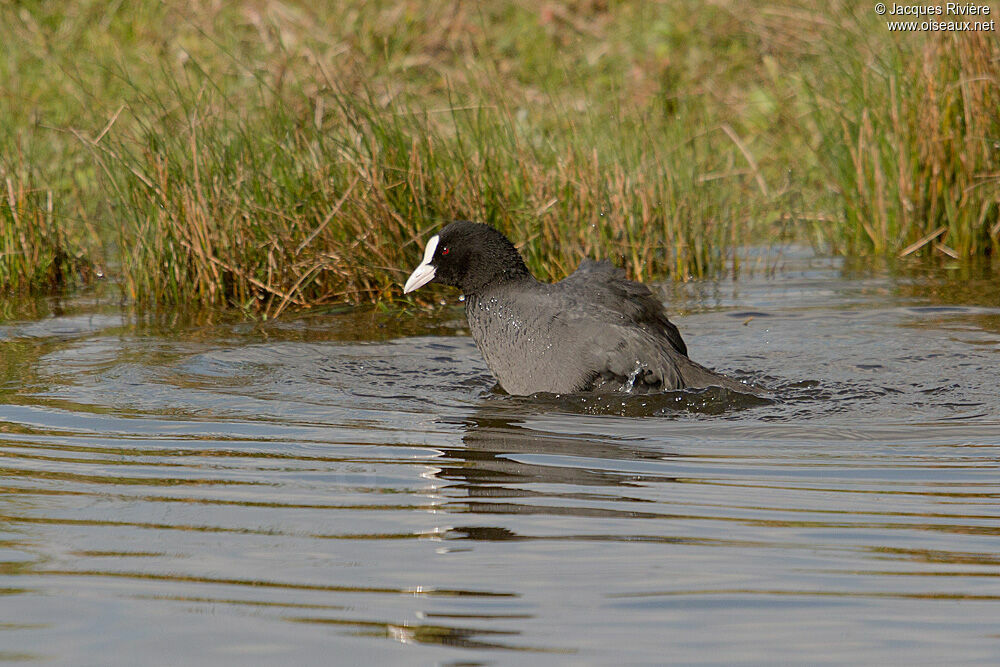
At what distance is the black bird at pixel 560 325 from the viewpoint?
15.5 feet

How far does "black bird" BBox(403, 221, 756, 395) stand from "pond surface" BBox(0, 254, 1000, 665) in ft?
0.36

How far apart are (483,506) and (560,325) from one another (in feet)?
5.48

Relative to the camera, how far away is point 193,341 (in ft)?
18.6

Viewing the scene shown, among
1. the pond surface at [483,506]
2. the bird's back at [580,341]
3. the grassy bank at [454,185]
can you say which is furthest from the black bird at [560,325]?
the grassy bank at [454,185]

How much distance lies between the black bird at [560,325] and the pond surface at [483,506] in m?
0.11

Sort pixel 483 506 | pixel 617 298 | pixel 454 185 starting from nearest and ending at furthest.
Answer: pixel 483 506 → pixel 617 298 → pixel 454 185

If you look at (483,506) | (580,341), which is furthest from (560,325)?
(483,506)

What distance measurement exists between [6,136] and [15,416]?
327cm

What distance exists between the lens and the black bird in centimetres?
471

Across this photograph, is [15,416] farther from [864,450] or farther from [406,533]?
[864,450]

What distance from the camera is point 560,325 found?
4805 mm

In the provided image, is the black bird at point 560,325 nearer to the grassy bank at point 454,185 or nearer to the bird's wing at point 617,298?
the bird's wing at point 617,298

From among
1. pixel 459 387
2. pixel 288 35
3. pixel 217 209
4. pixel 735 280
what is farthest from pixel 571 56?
pixel 459 387

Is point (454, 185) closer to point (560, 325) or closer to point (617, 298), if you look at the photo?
point (617, 298)
